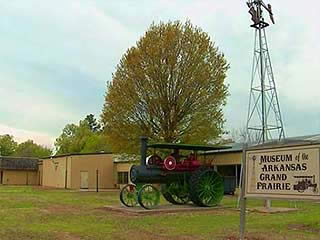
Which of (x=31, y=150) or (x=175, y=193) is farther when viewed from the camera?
(x=31, y=150)

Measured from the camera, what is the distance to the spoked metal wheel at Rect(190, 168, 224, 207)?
70.0 feet

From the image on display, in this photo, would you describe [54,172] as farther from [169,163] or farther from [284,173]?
[284,173]

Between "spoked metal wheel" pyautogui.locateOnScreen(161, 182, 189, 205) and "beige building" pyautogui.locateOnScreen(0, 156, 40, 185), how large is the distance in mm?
45022

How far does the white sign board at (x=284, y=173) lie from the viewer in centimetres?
804

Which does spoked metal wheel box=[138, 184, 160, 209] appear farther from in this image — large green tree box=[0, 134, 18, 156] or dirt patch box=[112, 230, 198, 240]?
large green tree box=[0, 134, 18, 156]

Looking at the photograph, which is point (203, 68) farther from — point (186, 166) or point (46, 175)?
point (46, 175)

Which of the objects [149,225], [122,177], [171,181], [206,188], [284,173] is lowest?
[122,177]

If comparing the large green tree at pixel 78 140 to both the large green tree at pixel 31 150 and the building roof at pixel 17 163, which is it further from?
the building roof at pixel 17 163

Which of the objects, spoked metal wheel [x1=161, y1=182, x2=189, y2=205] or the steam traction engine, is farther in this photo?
spoked metal wheel [x1=161, y1=182, x2=189, y2=205]

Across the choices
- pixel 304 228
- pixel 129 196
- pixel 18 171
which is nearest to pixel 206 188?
pixel 129 196

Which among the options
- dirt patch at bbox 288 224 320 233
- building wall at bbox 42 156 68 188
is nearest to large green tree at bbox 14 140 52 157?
building wall at bbox 42 156 68 188

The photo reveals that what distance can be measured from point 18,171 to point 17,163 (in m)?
1.06

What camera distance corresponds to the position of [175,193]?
907 inches

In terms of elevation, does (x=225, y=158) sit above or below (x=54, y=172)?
above
